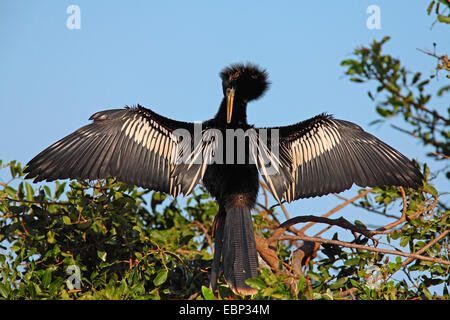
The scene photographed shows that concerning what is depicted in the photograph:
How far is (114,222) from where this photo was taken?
4.41m

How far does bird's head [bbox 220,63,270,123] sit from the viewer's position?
4977 mm

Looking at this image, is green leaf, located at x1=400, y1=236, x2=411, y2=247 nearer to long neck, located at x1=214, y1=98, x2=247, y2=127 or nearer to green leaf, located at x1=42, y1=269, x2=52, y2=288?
long neck, located at x1=214, y1=98, x2=247, y2=127

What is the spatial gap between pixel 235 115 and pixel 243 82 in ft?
1.34

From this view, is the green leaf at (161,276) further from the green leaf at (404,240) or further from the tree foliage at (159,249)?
the green leaf at (404,240)

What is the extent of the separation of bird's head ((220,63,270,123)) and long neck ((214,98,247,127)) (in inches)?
2.0

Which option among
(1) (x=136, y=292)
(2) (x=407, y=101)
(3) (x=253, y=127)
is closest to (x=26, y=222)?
(1) (x=136, y=292)

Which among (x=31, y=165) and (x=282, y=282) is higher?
(x=31, y=165)

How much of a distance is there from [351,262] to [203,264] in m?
1.40

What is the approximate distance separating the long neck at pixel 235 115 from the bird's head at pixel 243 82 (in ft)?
0.16

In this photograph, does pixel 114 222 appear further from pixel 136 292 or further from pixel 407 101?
pixel 407 101

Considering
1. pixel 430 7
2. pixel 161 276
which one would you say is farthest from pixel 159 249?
pixel 430 7

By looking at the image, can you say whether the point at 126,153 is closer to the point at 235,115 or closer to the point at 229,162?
the point at 229,162
